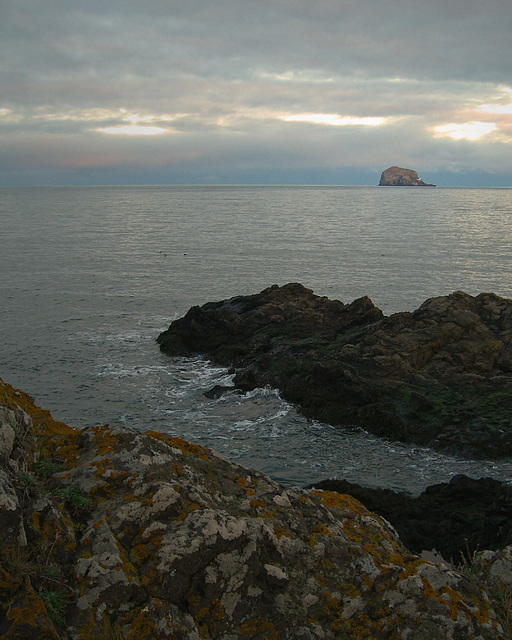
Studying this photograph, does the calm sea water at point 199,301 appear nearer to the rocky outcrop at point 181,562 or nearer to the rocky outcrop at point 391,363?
the rocky outcrop at point 391,363

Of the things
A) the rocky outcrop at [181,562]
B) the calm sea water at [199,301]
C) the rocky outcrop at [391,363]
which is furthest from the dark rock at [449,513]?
the rocky outcrop at [181,562]

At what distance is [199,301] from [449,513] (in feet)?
104

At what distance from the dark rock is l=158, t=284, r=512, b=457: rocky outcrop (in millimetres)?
3541

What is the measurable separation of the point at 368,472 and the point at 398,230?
88502mm

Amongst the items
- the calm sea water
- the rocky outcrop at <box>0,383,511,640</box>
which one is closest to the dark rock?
the calm sea water

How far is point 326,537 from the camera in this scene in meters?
7.05

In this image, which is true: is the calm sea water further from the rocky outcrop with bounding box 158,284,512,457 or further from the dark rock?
the dark rock

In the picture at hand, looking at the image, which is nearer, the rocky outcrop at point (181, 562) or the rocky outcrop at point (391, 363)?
the rocky outcrop at point (181, 562)

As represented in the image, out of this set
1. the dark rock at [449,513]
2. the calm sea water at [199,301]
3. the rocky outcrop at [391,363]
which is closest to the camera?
the dark rock at [449,513]

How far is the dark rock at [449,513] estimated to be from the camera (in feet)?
46.2

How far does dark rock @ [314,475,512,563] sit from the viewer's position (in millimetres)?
14078

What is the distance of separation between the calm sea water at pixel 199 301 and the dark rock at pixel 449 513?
1323mm

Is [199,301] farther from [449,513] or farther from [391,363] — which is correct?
[449,513]

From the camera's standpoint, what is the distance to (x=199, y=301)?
44.4m
